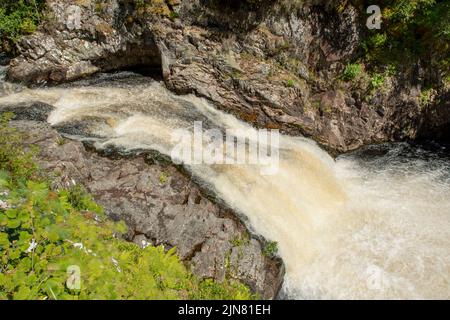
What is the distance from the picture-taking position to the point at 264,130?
9102 mm

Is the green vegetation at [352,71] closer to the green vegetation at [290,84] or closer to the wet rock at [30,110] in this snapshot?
the green vegetation at [290,84]

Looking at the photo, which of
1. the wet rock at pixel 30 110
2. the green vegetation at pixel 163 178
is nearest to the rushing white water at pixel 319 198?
the wet rock at pixel 30 110

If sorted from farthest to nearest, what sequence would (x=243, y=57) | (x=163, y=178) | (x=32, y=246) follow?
1. (x=243, y=57)
2. (x=163, y=178)
3. (x=32, y=246)

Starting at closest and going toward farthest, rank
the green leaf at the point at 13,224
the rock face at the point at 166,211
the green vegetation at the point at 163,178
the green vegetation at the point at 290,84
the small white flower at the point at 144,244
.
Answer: the green leaf at the point at 13,224 → the small white flower at the point at 144,244 → the rock face at the point at 166,211 → the green vegetation at the point at 163,178 → the green vegetation at the point at 290,84

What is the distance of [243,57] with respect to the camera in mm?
9164

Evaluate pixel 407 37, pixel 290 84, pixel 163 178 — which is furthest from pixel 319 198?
pixel 407 37

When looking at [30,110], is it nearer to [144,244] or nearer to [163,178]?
[163,178]

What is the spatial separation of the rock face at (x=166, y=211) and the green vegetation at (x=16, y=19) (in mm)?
3986

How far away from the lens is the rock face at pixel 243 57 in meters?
8.95

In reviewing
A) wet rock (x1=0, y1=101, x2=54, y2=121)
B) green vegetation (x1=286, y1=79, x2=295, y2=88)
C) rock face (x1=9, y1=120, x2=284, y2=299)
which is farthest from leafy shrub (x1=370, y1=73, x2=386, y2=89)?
wet rock (x1=0, y1=101, x2=54, y2=121)

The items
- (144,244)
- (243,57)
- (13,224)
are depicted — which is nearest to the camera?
(13,224)

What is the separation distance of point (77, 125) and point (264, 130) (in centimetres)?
433

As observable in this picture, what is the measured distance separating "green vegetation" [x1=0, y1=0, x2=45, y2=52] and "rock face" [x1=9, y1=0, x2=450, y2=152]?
31cm

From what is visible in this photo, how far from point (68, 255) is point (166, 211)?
2.53m
